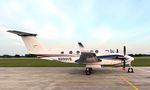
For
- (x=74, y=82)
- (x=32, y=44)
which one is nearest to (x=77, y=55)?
(x=32, y=44)

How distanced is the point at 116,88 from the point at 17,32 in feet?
45.8

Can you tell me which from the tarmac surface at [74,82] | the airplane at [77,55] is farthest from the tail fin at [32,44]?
the tarmac surface at [74,82]

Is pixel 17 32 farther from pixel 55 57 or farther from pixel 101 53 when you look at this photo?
pixel 101 53

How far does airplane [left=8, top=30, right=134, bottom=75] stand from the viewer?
24578 mm

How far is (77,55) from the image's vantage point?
84.8 ft

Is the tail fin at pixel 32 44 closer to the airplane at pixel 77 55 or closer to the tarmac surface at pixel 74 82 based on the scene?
the airplane at pixel 77 55

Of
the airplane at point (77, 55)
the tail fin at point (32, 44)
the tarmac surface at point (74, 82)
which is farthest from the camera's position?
the tail fin at point (32, 44)

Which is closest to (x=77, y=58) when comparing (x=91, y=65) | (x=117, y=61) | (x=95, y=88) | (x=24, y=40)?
(x=91, y=65)

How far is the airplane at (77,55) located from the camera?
24.6 meters

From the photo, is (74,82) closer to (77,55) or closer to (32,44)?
(77,55)

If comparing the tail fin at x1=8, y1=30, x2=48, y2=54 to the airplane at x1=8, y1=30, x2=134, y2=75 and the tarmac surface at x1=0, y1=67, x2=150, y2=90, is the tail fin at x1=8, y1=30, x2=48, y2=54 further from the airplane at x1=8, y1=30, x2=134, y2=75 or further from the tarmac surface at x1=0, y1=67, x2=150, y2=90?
the tarmac surface at x1=0, y1=67, x2=150, y2=90

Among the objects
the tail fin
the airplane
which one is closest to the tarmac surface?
the airplane

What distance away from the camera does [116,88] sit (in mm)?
14703

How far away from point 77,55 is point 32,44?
4.69 m
